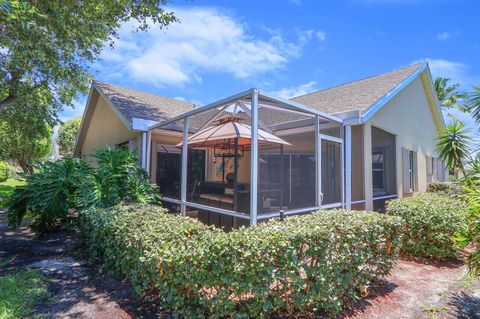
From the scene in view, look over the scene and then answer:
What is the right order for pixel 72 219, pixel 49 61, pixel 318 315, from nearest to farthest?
pixel 318 315 → pixel 72 219 → pixel 49 61

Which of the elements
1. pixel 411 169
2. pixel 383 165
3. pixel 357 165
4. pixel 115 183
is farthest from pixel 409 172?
pixel 115 183

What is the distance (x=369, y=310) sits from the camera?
3613 millimetres

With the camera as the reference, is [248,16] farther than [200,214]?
Yes

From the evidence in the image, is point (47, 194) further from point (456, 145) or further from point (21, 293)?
point (456, 145)

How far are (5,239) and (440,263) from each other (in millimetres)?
11127

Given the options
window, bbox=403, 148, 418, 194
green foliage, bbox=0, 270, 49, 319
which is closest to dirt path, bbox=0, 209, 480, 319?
green foliage, bbox=0, 270, 49, 319

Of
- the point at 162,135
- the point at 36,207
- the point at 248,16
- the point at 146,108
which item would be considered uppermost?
the point at 248,16

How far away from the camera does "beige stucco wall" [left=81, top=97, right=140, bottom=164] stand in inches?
415

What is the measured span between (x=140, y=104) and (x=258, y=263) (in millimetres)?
10359

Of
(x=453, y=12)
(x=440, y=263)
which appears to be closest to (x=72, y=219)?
(x=440, y=263)

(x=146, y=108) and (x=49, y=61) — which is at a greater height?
(x=49, y=61)

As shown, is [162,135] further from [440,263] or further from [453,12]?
[453,12]

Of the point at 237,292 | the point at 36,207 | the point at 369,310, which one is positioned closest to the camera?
the point at 237,292

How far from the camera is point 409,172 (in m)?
10.1
